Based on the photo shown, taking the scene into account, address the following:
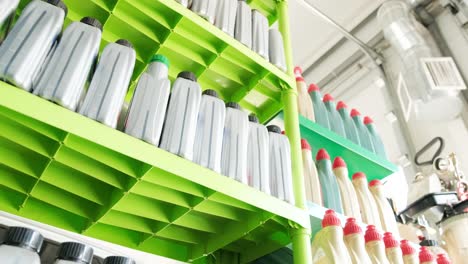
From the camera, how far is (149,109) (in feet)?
2.70

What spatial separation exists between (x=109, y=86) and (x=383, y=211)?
1.07 m

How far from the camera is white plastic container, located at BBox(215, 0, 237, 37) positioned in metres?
1.16

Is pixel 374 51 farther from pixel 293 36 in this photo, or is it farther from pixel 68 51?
pixel 68 51

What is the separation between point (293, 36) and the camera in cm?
301

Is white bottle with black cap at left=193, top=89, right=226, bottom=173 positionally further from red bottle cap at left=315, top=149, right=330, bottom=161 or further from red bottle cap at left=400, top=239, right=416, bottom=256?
red bottle cap at left=400, top=239, right=416, bottom=256

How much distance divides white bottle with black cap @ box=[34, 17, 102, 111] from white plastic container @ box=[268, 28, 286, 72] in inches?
22.4

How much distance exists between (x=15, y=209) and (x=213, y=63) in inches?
24.5

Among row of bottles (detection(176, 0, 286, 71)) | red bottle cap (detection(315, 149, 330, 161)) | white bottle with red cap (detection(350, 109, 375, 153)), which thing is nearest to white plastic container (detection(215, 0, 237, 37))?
row of bottles (detection(176, 0, 286, 71))

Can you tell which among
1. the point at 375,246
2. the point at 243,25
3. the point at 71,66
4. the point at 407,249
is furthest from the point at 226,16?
the point at 407,249

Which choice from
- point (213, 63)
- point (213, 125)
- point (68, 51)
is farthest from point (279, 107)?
point (68, 51)

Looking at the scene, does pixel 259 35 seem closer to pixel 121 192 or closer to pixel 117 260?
pixel 121 192

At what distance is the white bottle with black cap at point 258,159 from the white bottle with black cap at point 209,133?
96mm

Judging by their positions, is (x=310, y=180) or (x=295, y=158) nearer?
(x=295, y=158)

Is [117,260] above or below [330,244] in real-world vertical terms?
below
